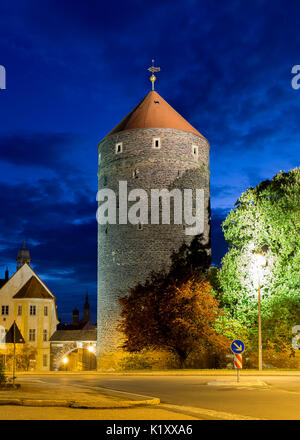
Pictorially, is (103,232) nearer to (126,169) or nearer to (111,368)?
(126,169)

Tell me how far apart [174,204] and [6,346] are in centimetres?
2370

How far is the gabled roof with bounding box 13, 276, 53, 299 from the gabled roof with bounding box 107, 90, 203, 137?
23.0 m

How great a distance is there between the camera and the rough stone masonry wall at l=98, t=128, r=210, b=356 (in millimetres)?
38906

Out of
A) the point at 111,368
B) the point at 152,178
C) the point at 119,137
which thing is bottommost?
the point at 111,368

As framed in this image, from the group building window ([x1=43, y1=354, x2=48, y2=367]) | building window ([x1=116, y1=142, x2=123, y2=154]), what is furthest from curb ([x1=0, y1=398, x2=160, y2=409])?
building window ([x1=43, y1=354, x2=48, y2=367])

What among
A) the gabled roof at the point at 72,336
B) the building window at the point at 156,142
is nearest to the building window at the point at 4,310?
the gabled roof at the point at 72,336

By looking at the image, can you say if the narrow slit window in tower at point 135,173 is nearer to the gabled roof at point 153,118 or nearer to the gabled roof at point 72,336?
the gabled roof at point 153,118

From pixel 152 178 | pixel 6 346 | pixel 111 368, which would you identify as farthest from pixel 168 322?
pixel 6 346

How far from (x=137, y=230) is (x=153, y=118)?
27.4 ft

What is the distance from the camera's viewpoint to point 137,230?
3909cm

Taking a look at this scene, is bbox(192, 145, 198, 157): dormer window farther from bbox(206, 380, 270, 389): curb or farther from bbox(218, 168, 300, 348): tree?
bbox(206, 380, 270, 389): curb

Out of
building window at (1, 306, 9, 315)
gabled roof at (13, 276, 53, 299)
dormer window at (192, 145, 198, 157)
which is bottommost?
→ building window at (1, 306, 9, 315)

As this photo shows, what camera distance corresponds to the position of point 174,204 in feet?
130

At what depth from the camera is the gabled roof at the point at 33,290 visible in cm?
5881
